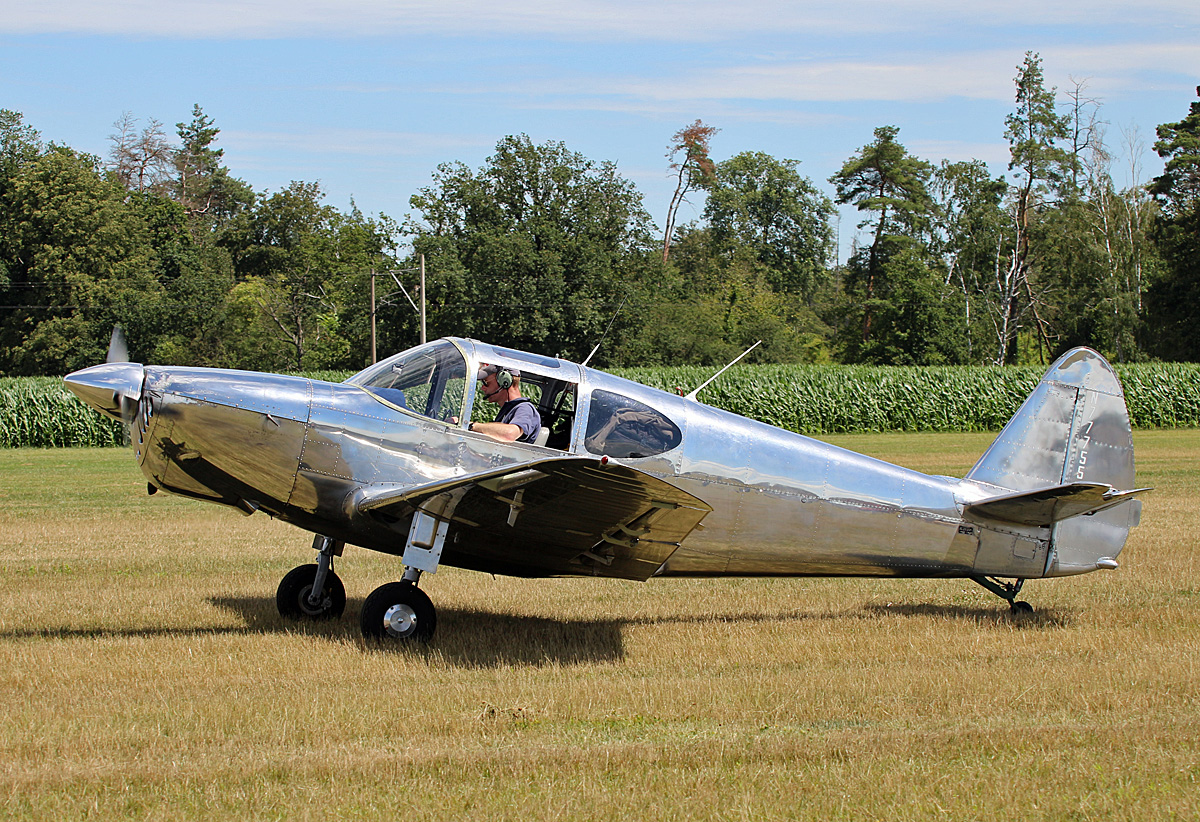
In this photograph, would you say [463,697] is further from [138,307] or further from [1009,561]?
[138,307]

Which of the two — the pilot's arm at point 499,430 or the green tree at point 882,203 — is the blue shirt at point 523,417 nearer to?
the pilot's arm at point 499,430

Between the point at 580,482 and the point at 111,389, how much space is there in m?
3.16

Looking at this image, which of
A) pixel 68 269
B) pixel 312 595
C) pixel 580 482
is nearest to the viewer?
pixel 580 482

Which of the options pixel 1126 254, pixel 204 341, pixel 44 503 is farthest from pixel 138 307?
pixel 1126 254

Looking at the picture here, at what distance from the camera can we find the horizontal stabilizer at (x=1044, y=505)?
26.1 feet

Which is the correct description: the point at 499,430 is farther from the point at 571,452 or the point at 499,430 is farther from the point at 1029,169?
the point at 1029,169

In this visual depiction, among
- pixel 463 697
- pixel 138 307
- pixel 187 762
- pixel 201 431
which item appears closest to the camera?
pixel 187 762

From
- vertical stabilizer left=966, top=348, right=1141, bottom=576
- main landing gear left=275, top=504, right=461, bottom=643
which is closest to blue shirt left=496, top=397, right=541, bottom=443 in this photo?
main landing gear left=275, top=504, right=461, bottom=643

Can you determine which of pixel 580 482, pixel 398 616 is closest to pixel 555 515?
pixel 580 482

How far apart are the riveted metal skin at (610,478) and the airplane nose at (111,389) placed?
1 centimetres

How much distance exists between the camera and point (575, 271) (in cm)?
5597

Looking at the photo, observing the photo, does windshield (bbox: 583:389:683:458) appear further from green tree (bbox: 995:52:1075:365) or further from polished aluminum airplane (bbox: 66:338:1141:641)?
green tree (bbox: 995:52:1075:365)

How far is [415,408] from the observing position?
7574 mm

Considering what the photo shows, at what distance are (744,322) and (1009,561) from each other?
199ft
